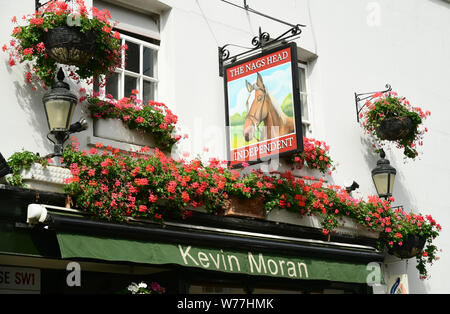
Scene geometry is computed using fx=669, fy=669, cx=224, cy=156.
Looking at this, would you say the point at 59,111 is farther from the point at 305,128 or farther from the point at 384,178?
the point at 384,178

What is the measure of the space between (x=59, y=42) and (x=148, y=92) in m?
1.94

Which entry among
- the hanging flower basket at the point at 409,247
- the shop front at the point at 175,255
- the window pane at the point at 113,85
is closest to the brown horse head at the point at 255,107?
the shop front at the point at 175,255

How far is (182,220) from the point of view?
26.5 ft

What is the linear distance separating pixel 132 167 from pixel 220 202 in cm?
135

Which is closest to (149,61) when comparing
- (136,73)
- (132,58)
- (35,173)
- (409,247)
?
(132,58)

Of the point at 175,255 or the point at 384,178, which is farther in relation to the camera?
the point at 384,178

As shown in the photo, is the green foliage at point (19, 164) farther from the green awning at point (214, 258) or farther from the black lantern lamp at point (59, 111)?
the green awning at point (214, 258)

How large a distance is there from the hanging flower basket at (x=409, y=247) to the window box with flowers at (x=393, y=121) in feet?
5.21

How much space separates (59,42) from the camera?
7242 millimetres

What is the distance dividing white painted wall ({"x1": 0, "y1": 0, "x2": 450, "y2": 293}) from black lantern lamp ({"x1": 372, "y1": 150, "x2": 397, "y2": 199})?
0.89 feet

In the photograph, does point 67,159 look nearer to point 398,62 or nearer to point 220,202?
point 220,202

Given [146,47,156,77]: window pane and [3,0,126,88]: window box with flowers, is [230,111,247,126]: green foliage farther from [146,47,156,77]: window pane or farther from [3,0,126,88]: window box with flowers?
[3,0,126,88]: window box with flowers

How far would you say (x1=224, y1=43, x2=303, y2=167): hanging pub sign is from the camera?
8445mm
